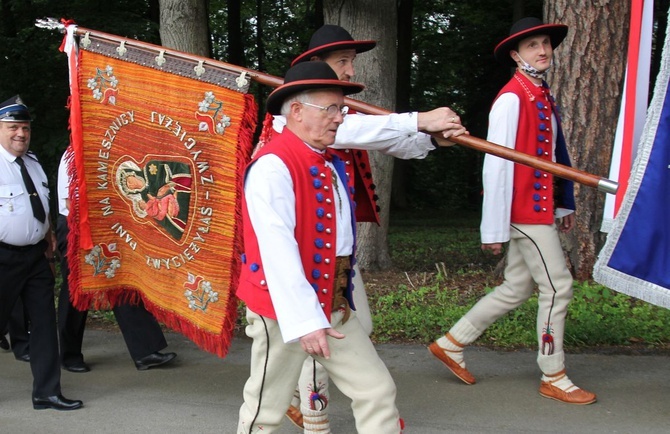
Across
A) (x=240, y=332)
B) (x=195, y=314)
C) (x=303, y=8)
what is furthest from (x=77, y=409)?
(x=303, y=8)

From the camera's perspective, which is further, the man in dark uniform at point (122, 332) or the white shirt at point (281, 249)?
the man in dark uniform at point (122, 332)

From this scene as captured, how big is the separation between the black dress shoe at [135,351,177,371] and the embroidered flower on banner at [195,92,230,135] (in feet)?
6.56

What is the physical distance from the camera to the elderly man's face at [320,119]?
3390 millimetres

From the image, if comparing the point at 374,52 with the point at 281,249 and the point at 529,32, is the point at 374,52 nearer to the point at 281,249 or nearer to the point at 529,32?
the point at 529,32

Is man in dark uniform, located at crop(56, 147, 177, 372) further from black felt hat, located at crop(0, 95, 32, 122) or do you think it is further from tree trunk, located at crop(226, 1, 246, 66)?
tree trunk, located at crop(226, 1, 246, 66)

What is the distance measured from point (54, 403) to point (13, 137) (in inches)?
68.9

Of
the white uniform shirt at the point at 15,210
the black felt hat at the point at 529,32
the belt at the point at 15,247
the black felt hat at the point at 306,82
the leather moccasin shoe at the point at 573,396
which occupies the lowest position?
the leather moccasin shoe at the point at 573,396

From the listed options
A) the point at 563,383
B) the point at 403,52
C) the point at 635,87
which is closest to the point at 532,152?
the point at 635,87

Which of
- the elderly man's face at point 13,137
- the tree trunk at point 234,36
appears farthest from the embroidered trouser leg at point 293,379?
the tree trunk at point 234,36

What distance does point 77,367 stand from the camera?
Result: 5969 mm

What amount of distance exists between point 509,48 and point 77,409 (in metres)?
3.52

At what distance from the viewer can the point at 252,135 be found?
4711 mm

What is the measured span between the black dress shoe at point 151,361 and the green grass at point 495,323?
166 centimetres

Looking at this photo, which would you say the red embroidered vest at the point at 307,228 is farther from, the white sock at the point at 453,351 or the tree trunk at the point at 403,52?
the tree trunk at the point at 403,52
